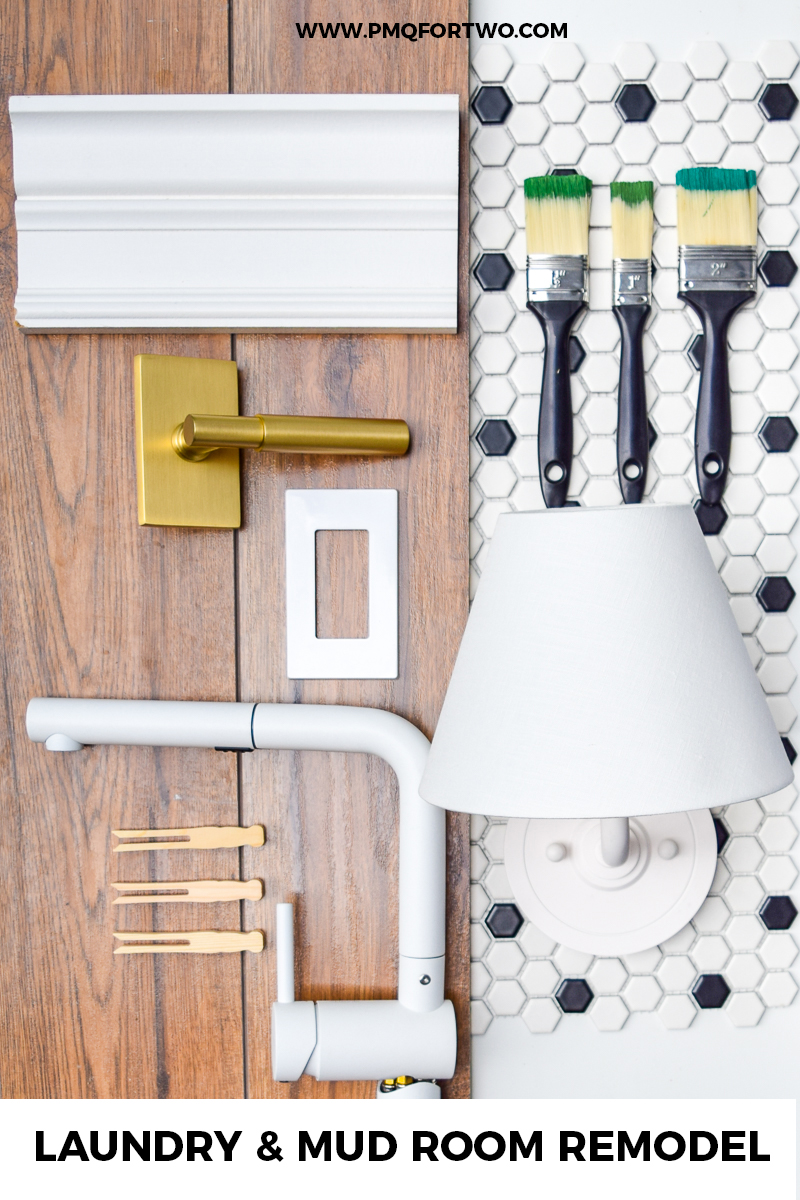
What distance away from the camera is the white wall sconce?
0.64 m

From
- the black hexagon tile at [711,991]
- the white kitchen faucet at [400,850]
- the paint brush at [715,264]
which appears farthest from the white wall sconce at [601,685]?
the black hexagon tile at [711,991]

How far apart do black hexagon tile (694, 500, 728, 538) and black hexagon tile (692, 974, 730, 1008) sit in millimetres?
455

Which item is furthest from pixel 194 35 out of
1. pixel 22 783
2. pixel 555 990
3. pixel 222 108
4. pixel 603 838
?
pixel 555 990

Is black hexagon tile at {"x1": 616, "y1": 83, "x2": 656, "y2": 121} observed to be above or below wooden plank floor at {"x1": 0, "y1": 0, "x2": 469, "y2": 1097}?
above

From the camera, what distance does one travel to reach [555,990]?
0.95 m

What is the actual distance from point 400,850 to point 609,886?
0.70 ft

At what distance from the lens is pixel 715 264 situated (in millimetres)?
917

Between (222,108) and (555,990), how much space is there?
920 mm

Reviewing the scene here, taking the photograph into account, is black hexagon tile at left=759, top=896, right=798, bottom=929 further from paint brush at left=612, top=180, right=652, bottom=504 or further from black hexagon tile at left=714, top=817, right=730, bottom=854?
paint brush at left=612, top=180, right=652, bottom=504

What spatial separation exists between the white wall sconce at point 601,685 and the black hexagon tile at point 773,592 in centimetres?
26

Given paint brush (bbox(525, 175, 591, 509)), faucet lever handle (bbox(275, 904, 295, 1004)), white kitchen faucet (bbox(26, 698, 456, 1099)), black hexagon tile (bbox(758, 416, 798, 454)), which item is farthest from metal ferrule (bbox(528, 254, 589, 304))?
faucet lever handle (bbox(275, 904, 295, 1004))

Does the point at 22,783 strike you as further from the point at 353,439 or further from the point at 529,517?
the point at 529,517

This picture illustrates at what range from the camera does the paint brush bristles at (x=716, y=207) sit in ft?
2.99

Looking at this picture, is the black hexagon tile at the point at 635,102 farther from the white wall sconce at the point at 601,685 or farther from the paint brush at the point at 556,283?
the white wall sconce at the point at 601,685
